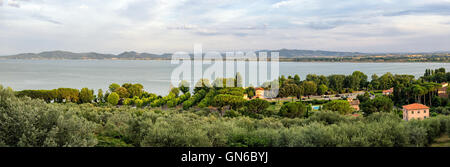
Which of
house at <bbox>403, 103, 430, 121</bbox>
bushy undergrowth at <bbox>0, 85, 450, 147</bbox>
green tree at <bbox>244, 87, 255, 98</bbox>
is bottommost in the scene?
green tree at <bbox>244, 87, 255, 98</bbox>

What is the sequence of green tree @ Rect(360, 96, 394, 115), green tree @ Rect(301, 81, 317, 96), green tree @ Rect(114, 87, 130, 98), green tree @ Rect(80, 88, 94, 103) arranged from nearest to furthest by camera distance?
green tree @ Rect(360, 96, 394, 115), green tree @ Rect(80, 88, 94, 103), green tree @ Rect(114, 87, 130, 98), green tree @ Rect(301, 81, 317, 96)

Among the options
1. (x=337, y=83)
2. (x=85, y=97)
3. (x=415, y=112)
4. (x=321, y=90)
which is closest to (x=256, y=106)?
(x=415, y=112)

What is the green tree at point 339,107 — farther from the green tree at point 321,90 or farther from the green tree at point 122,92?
the green tree at point 122,92

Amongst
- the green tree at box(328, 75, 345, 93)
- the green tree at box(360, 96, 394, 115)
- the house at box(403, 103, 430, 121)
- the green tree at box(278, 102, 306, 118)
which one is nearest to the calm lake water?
the green tree at box(328, 75, 345, 93)

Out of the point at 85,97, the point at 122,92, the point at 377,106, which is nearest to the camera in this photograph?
the point at 377,106

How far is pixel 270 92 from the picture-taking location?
159ft

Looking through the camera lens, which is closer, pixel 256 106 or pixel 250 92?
pixel 256 106

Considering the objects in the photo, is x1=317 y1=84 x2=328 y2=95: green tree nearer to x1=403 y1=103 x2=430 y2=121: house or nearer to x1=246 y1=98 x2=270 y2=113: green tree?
x1=246 y1=98 x2=270 y2=113: green tree

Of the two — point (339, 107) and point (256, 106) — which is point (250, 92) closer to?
point (256, 106)

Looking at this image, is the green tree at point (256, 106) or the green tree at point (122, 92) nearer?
the green tree at point (256, 106)

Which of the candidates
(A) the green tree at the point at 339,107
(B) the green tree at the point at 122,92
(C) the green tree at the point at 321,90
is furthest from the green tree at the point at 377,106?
(B) the green tree at the point at 122,92

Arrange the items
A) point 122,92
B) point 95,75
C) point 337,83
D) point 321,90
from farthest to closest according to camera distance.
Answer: point 95,75, point 337,83, point 321,90, point 122,92
